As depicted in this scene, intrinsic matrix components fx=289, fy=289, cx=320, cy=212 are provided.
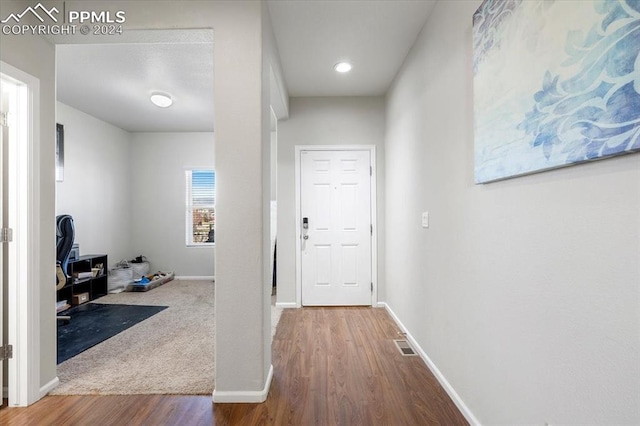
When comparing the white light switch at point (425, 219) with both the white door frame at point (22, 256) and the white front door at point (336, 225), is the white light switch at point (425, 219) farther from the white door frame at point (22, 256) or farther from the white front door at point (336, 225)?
the white door frame at point (22, 256)

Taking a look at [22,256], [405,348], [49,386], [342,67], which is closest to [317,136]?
[342,67]

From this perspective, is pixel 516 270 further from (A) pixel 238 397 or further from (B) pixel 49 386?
(B) pixel 49 386

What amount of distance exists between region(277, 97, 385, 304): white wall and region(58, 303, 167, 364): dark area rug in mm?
1683

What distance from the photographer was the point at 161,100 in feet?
12.2

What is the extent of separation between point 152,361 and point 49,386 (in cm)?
60

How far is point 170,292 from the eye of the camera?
14.5 feet

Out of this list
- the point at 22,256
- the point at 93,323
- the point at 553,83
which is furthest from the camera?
the point at 93,323

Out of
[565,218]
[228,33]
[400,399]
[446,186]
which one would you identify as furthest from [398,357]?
[228,33]

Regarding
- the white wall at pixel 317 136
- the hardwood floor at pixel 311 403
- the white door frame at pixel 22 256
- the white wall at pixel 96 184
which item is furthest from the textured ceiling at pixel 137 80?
the hardwood floor at pixel 311 403

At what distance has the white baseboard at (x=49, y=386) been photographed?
1845mm

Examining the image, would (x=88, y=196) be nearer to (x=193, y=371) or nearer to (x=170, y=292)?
(x=170, y=292)

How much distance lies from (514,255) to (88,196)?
542cm

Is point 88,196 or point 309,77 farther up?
point 309,77

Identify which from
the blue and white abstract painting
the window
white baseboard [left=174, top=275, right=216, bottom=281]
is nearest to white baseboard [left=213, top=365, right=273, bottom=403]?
the blue and white abstract painting
